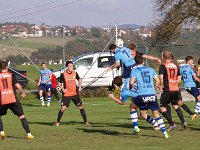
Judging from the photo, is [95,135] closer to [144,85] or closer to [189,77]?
[144,85]

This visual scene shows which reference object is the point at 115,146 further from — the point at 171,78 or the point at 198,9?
the point at 198,9

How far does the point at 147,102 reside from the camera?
47.3ft

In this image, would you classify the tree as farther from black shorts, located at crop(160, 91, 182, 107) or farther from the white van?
black shorts, located at crop(160, 91, 182, 107)

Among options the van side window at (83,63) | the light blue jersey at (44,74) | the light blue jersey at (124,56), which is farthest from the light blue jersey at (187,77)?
the van side window at (83,63)

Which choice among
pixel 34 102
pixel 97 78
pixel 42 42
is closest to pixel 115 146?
pixel 34 102

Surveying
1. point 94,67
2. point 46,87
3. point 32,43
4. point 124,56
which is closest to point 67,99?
point 124,56

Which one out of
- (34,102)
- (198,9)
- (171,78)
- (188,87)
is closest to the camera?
(171,78)

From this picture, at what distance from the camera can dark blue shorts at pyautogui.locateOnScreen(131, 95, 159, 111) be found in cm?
1438

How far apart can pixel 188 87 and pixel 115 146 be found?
8.39m

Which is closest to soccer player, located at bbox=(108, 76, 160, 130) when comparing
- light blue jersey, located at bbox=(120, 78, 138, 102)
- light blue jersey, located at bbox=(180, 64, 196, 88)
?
light blue jersey, located at bbox=(120, 78, 138, 102)

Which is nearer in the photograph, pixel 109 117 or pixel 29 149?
pixel 29 149

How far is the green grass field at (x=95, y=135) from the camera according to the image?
13.5 meters

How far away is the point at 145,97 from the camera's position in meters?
14.4

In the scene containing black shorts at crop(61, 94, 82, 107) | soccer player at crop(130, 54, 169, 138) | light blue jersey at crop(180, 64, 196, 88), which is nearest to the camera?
soccer player at crop(130, 54, 169, 138)
